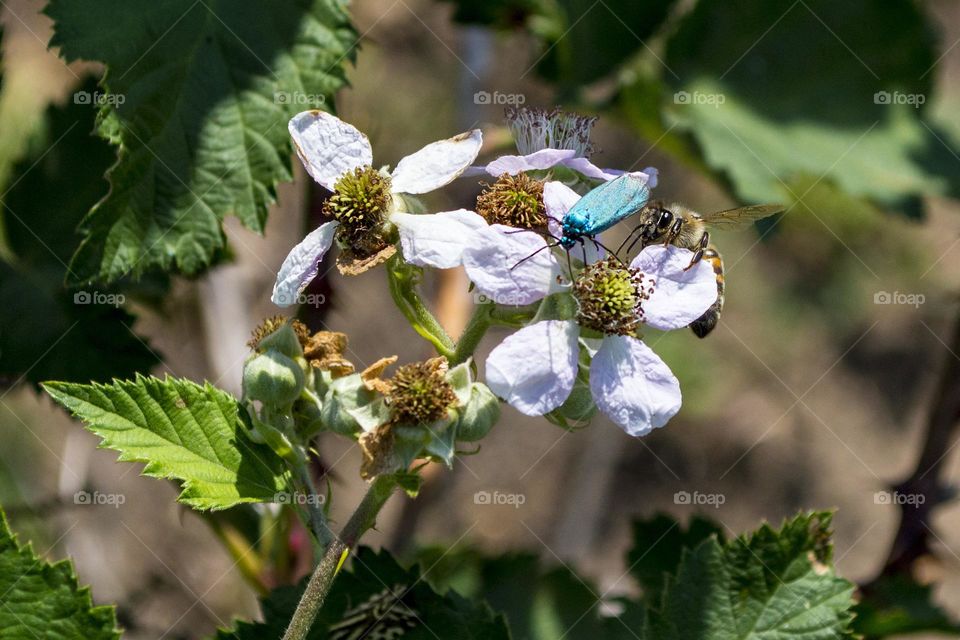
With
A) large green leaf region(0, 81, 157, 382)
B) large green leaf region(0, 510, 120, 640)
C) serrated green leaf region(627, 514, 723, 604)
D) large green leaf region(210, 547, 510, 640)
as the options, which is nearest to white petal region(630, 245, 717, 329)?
Result: large green leaf region(210, 547, 510, 640)

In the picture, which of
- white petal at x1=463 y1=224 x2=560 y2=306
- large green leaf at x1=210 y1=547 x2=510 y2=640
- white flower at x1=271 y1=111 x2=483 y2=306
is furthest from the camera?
large green leaf at x1=210 y1=547 x2=510 y2=640

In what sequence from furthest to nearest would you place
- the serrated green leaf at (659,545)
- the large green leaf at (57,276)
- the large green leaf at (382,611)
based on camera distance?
the serrated green leaf at (659,545) → the large green leaf at (57,276) → the large green leaf at (382,611)

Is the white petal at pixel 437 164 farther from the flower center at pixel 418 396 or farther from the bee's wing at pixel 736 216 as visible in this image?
the bee's wing at pixel 736 216

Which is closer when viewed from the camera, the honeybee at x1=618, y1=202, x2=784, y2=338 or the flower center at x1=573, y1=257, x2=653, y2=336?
the flower center at x1=573, y1=257, x2=653, y2=336

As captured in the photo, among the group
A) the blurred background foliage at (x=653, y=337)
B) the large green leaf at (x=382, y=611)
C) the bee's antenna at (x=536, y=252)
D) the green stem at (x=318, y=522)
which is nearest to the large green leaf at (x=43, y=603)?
the large green leaf at (x=382, y=611)

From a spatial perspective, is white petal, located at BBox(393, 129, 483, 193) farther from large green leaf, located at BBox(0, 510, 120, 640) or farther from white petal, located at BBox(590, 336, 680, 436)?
large green leaf, located at BBox(0, 510, 120, 640)

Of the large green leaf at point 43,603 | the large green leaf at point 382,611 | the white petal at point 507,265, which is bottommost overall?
the large green leaf at point 43,603

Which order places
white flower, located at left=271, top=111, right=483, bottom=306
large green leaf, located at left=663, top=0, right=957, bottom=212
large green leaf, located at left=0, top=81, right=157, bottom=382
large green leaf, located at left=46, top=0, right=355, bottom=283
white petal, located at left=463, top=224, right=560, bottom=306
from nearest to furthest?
1. white petal, located at left=463, top=224, right=560, bottom=306
2. white flower, located at left=271, top=111, right=483, bottom=306
3. large green leaf, located at left=46, top=0, right=355, bottom=283
4. large green leaf, located at left=0, top=81, right=157, bottom=382
5. large green leaf, located at left=663, top=0, right=957, bottom=212
